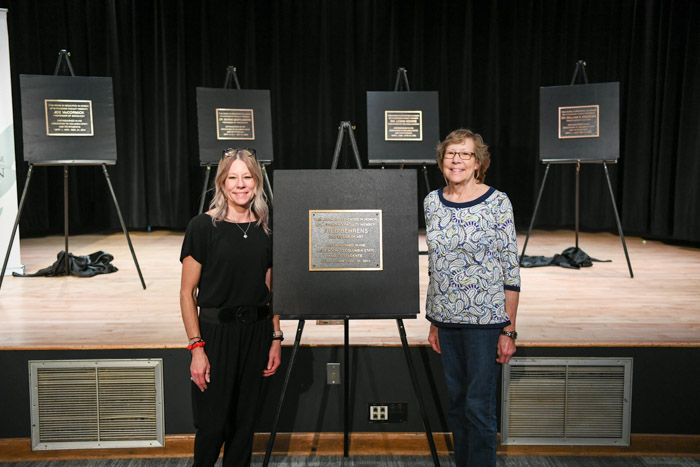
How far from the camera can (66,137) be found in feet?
14.5

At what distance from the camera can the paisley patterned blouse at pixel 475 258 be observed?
6.86ft

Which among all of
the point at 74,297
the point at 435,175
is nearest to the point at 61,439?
the point at 74,297

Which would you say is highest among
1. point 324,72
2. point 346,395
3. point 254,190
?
point 324,72

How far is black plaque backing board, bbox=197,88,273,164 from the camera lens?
544 cm

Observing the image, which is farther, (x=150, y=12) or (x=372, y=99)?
(x=150, y=12)

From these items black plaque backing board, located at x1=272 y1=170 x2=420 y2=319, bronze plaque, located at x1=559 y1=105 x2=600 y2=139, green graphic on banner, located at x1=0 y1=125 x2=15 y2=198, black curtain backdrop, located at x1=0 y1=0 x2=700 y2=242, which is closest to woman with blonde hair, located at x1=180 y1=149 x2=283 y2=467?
black plaque backing board, located at x1=272 y1=170 x2=420 y2=319

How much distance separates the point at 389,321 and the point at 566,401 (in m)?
1.01

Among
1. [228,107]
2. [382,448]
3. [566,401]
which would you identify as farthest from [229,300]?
[228,107]

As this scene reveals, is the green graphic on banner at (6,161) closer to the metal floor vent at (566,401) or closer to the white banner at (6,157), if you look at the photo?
the white banner at (6,157)

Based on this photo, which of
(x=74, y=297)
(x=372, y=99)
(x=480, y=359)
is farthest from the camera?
(x=372, y=99)

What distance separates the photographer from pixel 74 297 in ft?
13.4

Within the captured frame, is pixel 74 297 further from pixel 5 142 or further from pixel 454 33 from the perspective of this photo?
pixel 454 33

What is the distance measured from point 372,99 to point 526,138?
2.67m

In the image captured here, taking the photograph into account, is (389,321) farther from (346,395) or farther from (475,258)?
(475,258)
